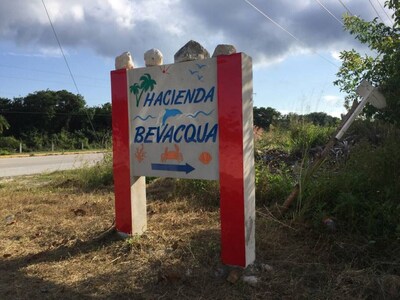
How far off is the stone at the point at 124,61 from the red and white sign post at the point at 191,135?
0.08m

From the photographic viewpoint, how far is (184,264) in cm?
387

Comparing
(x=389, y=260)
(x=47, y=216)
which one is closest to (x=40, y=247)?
(x=47, y=216)

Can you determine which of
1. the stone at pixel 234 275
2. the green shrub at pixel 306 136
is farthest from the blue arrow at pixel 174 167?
the green shrub at pixel 306 136

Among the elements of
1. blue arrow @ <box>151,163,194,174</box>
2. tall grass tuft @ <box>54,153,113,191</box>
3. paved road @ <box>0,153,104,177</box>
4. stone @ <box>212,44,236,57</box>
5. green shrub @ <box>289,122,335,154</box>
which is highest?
stone @ <box>212,44,236,57</box>

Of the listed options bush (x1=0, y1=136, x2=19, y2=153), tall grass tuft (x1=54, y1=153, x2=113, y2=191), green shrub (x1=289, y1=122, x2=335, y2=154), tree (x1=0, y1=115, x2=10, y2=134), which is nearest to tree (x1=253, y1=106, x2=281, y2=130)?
green shrub (x1=289, y1=122, x2=335, y2=154)

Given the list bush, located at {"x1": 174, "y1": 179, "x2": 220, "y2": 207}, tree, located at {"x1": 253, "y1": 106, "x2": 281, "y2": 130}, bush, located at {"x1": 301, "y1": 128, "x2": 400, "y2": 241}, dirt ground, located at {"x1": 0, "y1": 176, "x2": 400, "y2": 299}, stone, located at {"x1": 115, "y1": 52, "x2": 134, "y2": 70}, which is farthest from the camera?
tree, located at {"x1": 253, "y1": 106, "x2": 281, "y2": 130}

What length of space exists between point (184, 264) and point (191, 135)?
1.23 m

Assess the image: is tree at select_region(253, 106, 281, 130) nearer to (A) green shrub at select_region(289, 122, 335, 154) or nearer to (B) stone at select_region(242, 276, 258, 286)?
(A) green shrub at select_region(289, 122, 335, 154)

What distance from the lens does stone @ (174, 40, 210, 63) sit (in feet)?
13.7

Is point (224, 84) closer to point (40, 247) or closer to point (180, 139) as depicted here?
point (180, 139)

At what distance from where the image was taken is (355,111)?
4.95 metres

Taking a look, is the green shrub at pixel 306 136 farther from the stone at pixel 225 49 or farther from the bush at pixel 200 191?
the stone at pixel 225 49

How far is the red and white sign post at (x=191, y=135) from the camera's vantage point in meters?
3.73

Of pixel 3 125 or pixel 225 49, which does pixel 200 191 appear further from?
pixel 3 125
